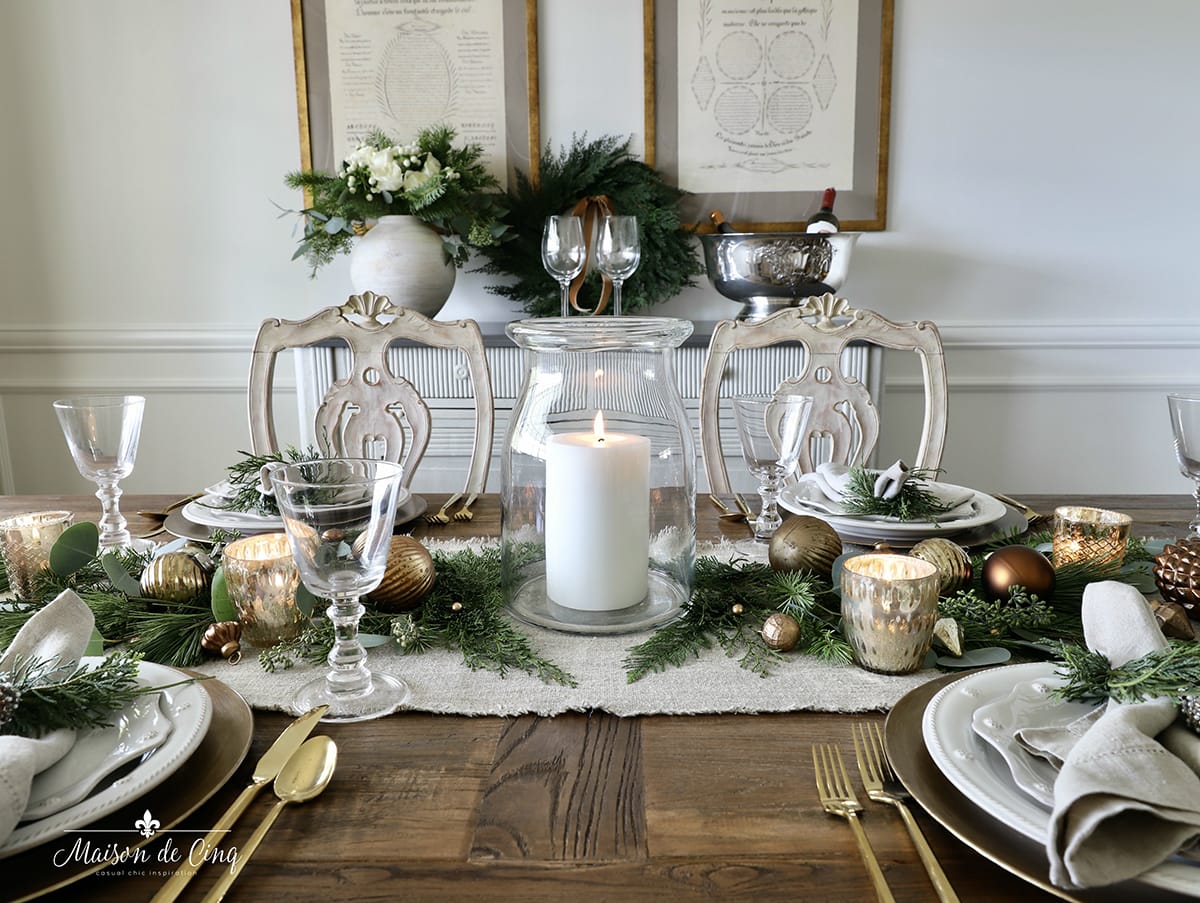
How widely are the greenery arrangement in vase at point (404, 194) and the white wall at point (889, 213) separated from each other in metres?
0.21

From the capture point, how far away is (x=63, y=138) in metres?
2.40

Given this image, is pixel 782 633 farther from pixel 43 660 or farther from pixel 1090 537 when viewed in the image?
pixel 43 660

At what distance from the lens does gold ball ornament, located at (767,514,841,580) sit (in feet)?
2.67

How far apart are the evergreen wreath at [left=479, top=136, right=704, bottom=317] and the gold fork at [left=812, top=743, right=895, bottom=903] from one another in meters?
1.81

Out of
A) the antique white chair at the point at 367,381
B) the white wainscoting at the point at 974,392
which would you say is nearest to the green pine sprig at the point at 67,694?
the antique white chair at the point at 367,381

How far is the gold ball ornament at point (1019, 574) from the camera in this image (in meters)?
0.75

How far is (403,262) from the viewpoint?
2.13 meters

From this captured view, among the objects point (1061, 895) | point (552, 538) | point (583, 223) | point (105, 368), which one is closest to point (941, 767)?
point (1061, 895)

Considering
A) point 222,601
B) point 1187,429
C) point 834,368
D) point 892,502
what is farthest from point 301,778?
point 834,368

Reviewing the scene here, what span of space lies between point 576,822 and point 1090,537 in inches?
24.6

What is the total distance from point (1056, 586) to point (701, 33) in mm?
1935

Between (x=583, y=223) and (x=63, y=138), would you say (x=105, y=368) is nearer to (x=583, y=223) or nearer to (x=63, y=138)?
(x=63, y=138)

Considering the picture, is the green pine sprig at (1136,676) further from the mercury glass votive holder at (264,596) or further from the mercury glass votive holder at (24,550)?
the mercury glass votive holder at (24,550)

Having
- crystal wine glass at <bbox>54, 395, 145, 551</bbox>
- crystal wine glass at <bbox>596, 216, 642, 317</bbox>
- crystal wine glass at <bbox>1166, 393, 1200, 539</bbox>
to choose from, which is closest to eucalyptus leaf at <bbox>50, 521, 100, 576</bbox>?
crystal wine glass at <bbox>54, 395, 145, 551</bbox>
